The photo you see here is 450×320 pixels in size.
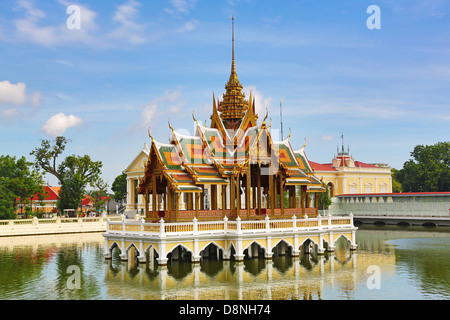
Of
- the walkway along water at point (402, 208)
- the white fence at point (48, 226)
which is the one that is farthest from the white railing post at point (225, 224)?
the walkway along water at point (402, 208)

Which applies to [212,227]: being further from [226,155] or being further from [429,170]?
[429,170]

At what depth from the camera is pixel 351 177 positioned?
87.1 metres

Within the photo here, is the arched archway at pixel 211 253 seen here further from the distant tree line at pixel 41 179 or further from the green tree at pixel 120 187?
the green tree at pixel 120 187

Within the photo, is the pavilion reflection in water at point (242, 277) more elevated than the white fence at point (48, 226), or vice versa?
the white fence at point (48, 226)

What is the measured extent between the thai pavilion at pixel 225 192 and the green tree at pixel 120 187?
69729mm

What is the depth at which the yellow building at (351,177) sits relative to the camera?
8625 centimetres

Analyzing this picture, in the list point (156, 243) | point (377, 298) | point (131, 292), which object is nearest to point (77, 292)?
point (131, 292)

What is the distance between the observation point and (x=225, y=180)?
86.8 feet

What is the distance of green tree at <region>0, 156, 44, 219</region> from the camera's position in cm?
5712

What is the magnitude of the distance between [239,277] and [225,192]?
6755mm

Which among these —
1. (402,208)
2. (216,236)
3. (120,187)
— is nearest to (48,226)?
(216,236)

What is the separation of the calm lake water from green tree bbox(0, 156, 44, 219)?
29.2 meters

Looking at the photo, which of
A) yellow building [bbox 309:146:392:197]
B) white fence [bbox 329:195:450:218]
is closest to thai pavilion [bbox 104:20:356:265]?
white fence [bbox 329:195:450:218]
